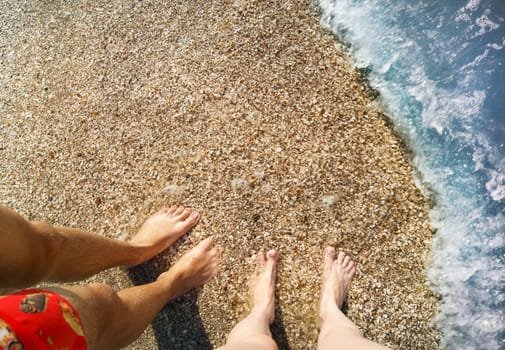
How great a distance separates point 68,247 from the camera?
175cm

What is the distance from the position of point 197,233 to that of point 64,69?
1544mm

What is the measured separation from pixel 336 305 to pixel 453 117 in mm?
1399

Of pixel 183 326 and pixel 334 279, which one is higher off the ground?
pixel 334 279

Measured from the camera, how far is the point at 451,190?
246 centimetres

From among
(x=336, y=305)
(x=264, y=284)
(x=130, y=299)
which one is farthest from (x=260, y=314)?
(x=130, y=299)

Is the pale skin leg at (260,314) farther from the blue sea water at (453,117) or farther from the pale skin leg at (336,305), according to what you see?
the blue sea water at (453,117)

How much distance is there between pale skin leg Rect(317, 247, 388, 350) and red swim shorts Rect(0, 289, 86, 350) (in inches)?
41.2

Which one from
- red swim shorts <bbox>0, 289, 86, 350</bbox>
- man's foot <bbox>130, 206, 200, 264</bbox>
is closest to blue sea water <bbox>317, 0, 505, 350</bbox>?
man's foot <bbox>130, 206, 200, 264</bbox>

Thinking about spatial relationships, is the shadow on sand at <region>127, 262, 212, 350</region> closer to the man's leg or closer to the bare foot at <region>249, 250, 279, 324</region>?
the man's leg

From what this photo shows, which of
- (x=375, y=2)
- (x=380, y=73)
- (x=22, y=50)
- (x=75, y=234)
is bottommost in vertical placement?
(x=22, y=50)

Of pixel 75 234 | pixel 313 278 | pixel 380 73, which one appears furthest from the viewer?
pixel 380 73

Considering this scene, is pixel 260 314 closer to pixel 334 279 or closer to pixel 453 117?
pixel 334 279

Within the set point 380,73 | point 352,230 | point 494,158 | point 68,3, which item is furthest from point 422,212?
point 68,3

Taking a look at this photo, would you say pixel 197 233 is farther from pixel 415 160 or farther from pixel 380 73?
pixel 380 73
